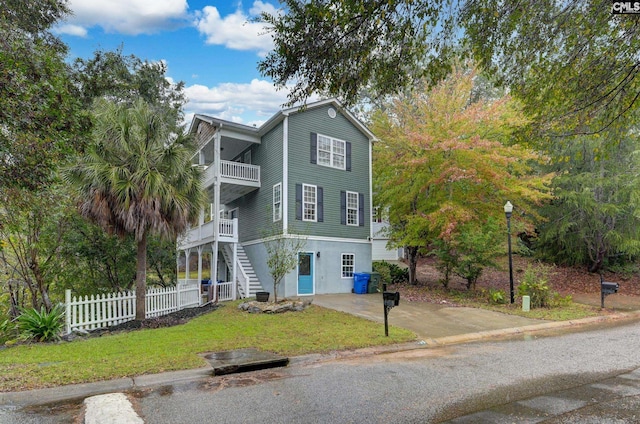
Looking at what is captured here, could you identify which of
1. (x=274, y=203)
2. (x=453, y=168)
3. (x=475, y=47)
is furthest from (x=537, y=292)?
(x=274, y=203)

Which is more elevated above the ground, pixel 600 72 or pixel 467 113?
pixel 467 113

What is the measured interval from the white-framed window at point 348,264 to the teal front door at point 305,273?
182 centimetres

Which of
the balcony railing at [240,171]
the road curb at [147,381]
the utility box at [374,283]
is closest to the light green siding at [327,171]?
the utility box at [374,283]

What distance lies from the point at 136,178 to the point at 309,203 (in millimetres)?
7820

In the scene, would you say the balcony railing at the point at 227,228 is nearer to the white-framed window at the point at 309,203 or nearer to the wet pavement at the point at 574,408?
the white-framed window at the point at 309,203

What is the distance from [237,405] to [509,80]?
7206 millimetres

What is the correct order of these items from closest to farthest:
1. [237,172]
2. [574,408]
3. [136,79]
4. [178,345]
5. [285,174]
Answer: [574,408] → [178,345] → [285,174] → [237,172] → [136,79]

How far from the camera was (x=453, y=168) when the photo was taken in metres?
15.2

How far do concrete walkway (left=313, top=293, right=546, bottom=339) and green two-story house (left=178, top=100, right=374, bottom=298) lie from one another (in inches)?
108

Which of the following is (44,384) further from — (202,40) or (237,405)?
(202,40)

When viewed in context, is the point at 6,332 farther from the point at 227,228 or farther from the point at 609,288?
the point at 609,288

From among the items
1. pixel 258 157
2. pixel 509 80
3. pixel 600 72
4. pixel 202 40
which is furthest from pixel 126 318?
pixel 600 72

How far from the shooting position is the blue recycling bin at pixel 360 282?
1747 cm

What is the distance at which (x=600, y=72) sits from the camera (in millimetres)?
6434
